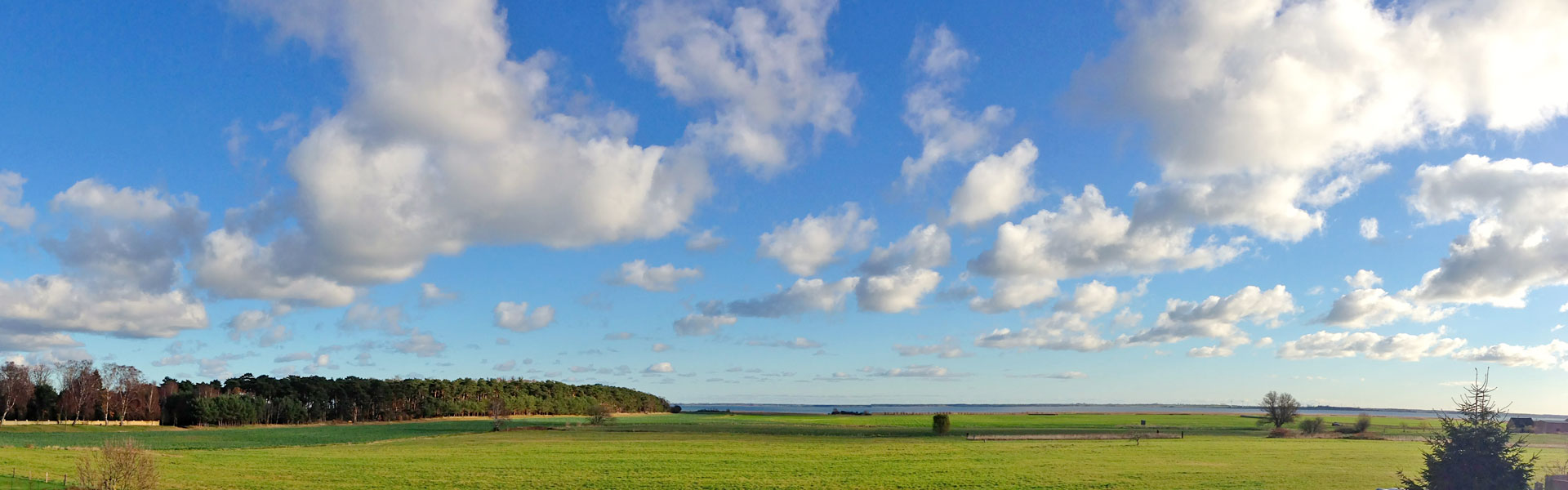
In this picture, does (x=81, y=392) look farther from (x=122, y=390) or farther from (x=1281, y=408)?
(x=1281, y=408)

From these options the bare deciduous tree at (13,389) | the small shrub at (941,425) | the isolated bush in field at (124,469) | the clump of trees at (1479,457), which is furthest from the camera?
the bare deciduous tree at (13,389)

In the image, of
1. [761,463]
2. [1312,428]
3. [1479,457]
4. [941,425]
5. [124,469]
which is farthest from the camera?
[941,425]

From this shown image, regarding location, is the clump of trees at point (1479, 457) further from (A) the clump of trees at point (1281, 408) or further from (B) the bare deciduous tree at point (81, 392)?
A: (B) the bare deciduous tree at point (81, 392)

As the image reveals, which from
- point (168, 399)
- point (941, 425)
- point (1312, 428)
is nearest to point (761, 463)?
point (941, 425)

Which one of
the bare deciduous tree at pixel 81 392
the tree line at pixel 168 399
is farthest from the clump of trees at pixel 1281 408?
the bare deciduous tree at pixel 81 392

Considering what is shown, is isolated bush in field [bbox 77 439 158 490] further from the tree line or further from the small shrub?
the tree line

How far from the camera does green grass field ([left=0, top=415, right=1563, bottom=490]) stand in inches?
1728

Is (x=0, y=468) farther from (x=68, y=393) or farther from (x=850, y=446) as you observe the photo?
(x=68, y=393)

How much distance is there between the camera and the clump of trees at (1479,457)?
2023 centimetres

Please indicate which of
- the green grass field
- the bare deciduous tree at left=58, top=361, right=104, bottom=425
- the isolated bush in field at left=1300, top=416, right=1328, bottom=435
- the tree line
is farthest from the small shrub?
the bare deciduous tree at left=58, top=361, right=104, bottom=425

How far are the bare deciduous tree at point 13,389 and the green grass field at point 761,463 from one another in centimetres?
7933

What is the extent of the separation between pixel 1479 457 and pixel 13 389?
7399 inches

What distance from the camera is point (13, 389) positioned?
14088 centimetres

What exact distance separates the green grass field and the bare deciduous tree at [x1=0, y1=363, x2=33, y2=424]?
79333 millimetres
